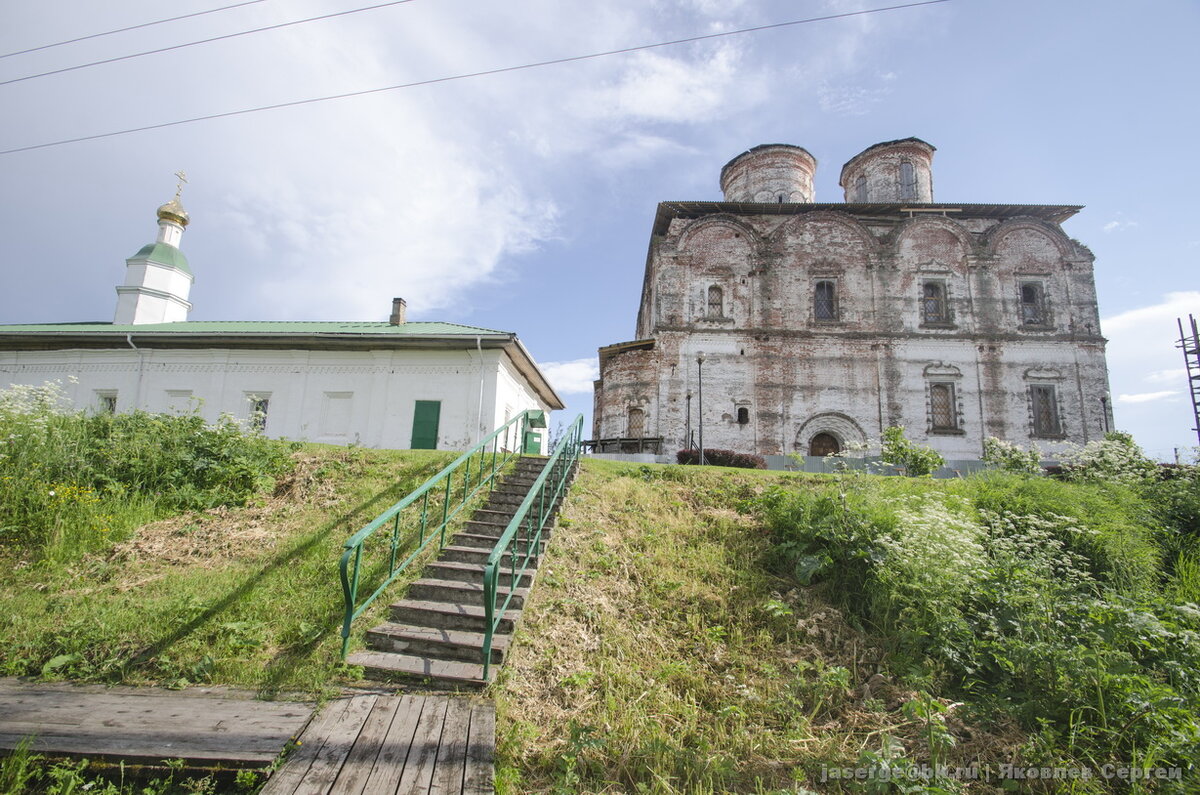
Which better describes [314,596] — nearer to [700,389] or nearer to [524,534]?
[524,534]

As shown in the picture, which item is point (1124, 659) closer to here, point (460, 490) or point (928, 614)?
point (928, 614)

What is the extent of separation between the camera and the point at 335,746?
12.1ft

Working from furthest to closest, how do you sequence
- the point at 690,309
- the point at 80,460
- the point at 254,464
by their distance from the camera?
the point at 690,309
the point at 254,464
the point at 80,460

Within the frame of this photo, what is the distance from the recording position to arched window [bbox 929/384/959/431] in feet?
71.8

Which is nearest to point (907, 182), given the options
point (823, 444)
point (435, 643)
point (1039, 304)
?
point (1039, 304)

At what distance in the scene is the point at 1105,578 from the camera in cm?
613

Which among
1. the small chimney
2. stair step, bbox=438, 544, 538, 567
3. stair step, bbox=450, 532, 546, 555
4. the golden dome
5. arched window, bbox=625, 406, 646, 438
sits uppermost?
the golden dome

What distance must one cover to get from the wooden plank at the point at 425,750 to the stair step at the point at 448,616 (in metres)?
0.98

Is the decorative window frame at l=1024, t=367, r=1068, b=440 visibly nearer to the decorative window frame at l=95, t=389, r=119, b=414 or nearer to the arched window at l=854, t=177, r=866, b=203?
the arched window at l=854, t=177, r=866, b=203

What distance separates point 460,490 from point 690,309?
16.3 meters

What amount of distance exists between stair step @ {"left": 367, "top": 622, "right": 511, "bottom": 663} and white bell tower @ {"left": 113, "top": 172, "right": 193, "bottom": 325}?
22.4m

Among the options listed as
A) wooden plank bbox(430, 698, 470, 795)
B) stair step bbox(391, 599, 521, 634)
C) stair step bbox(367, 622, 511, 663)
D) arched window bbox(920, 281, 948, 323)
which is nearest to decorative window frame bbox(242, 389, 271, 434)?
stair step bbox(391, 599, 521, 634)

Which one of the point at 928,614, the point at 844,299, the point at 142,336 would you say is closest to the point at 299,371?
the point at 142,336

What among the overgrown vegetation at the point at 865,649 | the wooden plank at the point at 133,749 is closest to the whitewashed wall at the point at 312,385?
the overgrown vegetation at the point at 865,649
